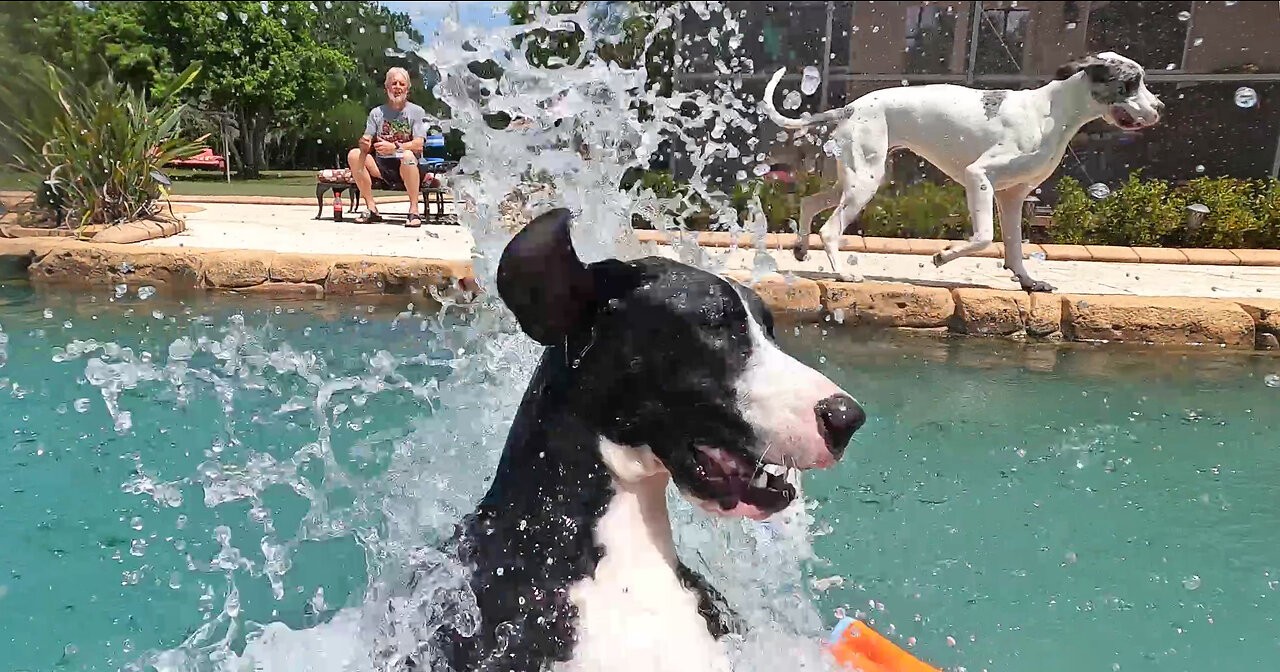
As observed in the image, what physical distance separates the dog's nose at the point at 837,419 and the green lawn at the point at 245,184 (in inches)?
373

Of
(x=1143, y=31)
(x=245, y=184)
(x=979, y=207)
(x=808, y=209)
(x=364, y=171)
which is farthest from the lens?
(x=245, y=184)

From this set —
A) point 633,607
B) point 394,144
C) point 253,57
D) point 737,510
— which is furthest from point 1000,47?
point 253,57

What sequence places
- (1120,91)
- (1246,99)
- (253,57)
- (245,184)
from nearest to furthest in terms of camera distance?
(1120,91) → (1246,99) → (245,184) → (253,57)

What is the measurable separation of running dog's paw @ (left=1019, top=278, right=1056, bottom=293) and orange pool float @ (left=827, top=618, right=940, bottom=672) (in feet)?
16.2

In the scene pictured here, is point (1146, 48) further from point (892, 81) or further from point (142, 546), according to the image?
point (142, 546)

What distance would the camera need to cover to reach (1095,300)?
5.82m

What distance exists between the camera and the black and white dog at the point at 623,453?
5.02ft

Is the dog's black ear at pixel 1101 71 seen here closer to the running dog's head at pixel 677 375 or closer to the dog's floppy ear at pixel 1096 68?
the dog's floppy ear at pixel 1096 68

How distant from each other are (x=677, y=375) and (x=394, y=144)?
28.2 ft

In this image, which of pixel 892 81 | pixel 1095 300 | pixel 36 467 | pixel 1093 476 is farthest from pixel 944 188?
pixel 36 467

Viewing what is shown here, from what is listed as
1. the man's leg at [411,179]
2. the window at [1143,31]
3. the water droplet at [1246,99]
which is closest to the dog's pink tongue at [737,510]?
the man's leg at [411,179]

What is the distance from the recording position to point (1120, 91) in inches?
244

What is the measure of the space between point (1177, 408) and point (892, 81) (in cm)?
859

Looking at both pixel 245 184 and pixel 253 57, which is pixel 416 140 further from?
pixel 253 57
